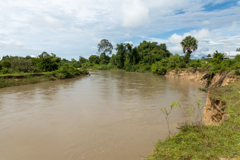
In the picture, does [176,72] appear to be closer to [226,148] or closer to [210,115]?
[210,115]

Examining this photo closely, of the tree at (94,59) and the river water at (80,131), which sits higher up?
the tree at (94,59)

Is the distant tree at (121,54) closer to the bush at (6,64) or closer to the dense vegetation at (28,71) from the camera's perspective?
the dense vegetation at (28,71)

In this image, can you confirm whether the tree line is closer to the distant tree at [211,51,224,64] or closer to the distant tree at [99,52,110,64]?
the distant tree at [211,51,224,64]

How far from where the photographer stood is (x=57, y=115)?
788 centimetres

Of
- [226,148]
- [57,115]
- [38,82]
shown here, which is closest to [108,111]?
[57,115]

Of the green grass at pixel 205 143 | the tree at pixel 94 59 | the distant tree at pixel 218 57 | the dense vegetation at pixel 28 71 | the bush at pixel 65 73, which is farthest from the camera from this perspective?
the tree at pixel 94 59

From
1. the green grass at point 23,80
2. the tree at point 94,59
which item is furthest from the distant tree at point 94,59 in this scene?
the green grass at point 23,80

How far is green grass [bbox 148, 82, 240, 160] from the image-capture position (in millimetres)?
3170

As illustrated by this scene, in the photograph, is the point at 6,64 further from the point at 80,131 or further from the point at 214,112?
the point at 214,112

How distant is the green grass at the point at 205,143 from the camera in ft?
10.4

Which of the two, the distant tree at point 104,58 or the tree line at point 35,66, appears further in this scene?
the distant tree at point 104,58

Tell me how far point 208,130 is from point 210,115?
1983mm

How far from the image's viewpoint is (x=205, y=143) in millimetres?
3535

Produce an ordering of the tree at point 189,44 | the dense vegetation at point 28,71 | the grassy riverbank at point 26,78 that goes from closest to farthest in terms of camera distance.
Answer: the grassy riverbank at point 26,78 < the dense vegetation at point 28,71 < the tree at point 189,44
